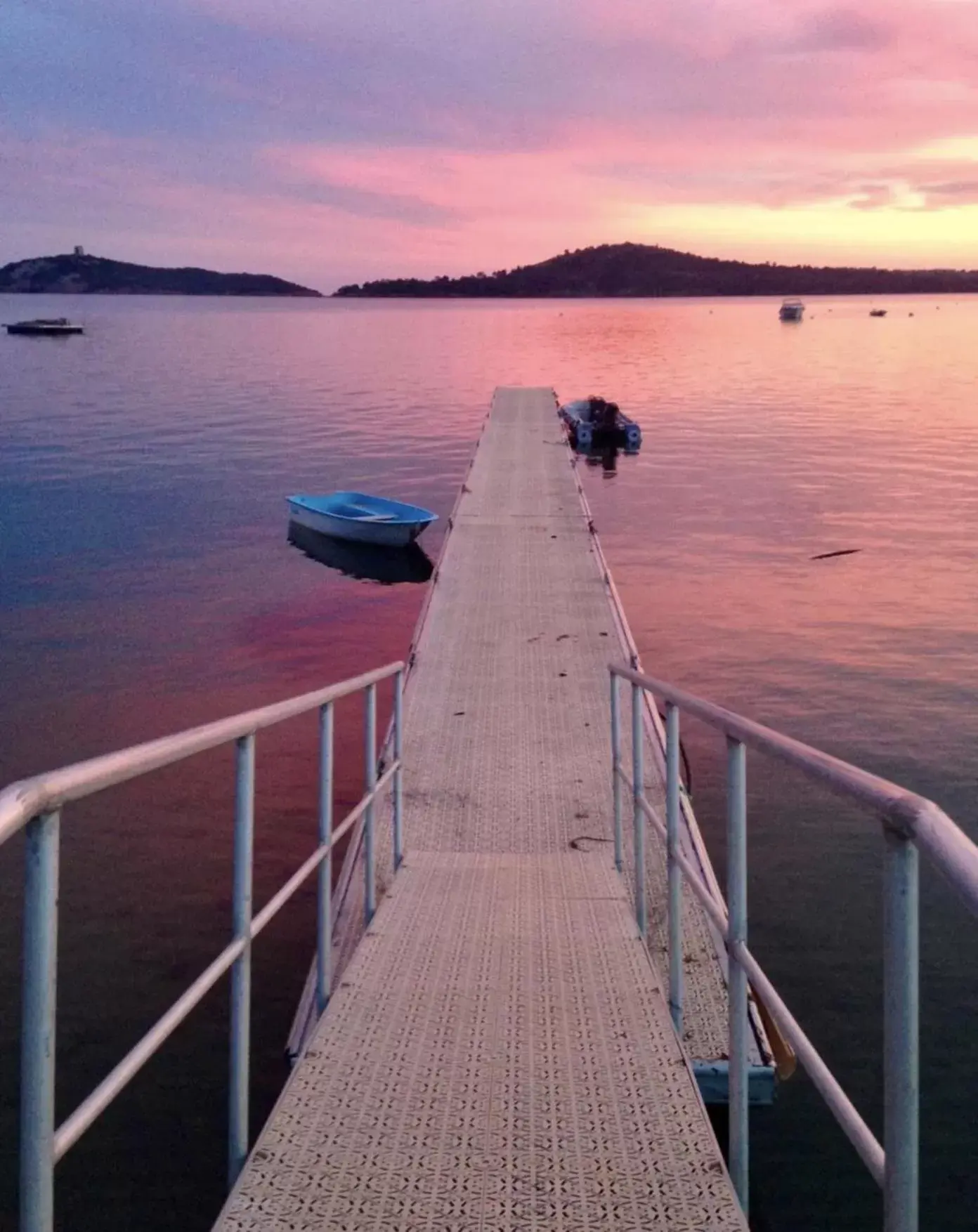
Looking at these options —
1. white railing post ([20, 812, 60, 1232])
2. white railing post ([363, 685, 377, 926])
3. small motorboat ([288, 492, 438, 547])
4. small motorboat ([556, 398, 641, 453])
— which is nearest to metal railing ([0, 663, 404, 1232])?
white railing post ([20, 812, 60, 1232])

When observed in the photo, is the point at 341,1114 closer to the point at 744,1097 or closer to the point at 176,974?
the point at 744,1097

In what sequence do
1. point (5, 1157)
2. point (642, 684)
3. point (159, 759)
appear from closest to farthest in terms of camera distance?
point (159, 759) → point (642, 684) → point (5, 1157)

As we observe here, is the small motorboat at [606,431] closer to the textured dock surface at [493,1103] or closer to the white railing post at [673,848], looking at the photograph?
the textured dock surface at [493,1103]

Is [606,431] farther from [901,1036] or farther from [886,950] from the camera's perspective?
[901,1036]

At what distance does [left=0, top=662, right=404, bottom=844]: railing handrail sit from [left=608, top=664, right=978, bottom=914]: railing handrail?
3.59 ft

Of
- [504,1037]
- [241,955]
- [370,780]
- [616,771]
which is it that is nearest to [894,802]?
[241,955]

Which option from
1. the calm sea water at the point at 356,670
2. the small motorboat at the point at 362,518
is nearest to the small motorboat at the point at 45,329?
the calm sea water at the point at 356,670

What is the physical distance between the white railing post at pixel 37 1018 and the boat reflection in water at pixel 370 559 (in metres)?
15.4

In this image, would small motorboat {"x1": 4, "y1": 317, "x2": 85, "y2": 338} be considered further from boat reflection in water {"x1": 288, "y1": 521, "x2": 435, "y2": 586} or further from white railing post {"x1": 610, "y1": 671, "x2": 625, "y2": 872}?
white railing post {"x1": 610, "y1": 671, "x2": 625, "y2": 872}

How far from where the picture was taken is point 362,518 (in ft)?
60.4

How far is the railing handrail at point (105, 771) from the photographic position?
1.64 metres

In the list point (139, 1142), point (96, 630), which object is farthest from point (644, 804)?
point (96, 630)

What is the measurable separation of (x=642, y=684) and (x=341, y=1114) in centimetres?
184

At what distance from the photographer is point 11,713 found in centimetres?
1105
